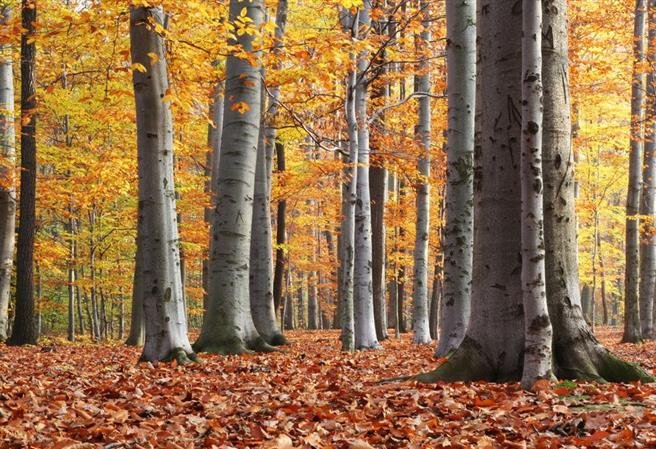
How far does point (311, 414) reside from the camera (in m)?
4.34

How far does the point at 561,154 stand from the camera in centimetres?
564

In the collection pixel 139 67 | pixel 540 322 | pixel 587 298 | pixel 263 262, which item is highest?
pixel 139 67

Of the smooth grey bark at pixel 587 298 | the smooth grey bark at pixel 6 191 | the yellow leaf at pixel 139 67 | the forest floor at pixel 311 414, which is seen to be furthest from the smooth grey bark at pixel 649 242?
the smooth grey bark at pixel 587 298

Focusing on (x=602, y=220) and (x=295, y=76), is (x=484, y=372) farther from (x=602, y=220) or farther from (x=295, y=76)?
(x=602, y=220)

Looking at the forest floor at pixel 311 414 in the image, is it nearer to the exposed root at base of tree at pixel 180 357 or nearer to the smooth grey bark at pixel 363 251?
the exposed root at base of tree at pixel 180 357

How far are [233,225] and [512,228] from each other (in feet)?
16.6

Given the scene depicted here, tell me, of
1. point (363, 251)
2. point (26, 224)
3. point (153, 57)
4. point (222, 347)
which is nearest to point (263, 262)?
point (363, 251)

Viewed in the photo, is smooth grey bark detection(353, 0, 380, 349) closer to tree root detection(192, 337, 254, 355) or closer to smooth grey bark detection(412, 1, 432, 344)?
smooth grey bark detection(412, 1, 432, 344)

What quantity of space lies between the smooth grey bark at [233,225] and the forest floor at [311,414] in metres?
3.03

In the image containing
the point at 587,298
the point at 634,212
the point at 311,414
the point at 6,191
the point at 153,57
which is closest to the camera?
the point at 311,414

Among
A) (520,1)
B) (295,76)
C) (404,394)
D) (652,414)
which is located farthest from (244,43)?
(652,414)

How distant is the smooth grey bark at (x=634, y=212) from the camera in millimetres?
14688

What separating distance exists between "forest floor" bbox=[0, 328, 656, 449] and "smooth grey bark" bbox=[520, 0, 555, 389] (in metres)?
0.34

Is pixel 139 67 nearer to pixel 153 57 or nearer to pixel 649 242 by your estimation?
pixel 153 57
